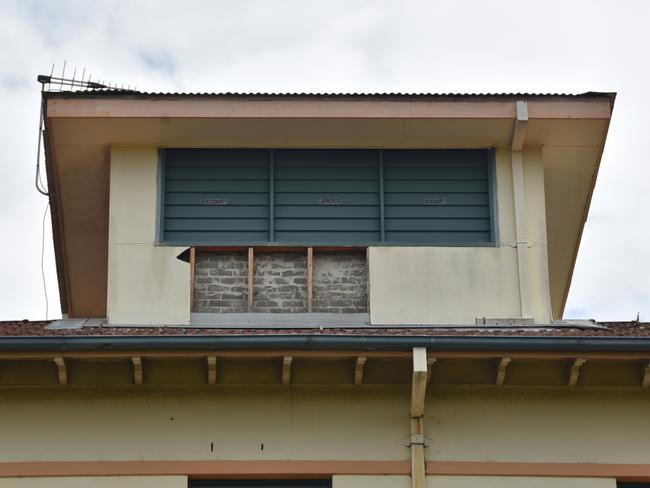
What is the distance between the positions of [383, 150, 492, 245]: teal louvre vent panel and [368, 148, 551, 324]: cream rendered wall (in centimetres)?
25

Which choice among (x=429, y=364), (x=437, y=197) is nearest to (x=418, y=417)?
(x=429, y=364)

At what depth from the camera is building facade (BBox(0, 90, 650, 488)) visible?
13.9 meters

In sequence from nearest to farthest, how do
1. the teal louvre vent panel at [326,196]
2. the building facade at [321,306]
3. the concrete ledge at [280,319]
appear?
the building facade at [321,306] < the concrete ledge at [280,319] < the teal louvre vent panel at [326,196]

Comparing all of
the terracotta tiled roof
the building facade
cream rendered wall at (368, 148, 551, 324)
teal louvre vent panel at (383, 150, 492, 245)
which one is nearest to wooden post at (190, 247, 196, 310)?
the building facade

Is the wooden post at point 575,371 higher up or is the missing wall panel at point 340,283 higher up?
the missing wall panel at point 340,283

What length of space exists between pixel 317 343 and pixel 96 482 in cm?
257

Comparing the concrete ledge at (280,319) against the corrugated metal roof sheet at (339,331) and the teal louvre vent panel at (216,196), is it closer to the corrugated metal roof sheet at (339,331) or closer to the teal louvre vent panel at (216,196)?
the corrugated metal roof sheet at (339,331)

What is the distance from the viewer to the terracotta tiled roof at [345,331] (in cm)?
1402

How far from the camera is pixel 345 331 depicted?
46.9ft

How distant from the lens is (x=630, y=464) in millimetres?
14008

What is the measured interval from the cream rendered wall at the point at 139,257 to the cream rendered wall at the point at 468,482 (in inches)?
130

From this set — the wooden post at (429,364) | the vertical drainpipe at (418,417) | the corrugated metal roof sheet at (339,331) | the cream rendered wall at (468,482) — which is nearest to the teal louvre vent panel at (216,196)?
the corrugated metal roof sheet at (339,331)

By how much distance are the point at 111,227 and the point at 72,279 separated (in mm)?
3552

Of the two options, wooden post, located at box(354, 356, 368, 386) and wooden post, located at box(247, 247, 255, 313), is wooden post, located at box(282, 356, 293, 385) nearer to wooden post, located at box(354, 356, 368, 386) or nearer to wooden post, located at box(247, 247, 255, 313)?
wooden post, located at box(354, 356, 368, 386)
